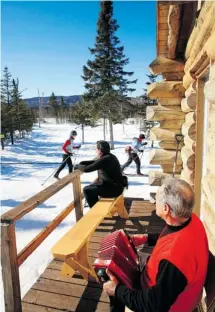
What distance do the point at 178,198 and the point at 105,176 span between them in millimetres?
3219

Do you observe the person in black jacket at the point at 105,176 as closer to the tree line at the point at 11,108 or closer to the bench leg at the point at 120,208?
the bench leg at the point at 120,208

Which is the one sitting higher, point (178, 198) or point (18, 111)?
point (18, 111)

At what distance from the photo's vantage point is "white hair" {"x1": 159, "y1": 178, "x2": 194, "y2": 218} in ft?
5.47

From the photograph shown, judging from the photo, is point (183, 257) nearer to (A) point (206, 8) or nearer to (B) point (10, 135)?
(A) point (206, 8)

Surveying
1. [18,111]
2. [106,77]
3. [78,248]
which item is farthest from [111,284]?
[18,111]

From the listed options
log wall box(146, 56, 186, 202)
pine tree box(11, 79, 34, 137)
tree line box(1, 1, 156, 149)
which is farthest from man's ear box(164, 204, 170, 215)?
pine tree box(11, 79, 34, 137)

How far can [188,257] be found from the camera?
153cm

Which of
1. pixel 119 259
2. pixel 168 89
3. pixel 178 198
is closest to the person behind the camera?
pixel 178 198

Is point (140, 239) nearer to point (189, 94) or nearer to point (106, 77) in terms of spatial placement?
point (189, 94)

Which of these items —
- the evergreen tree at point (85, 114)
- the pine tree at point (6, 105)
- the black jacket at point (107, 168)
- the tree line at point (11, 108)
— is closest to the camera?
the black jacket at point (107, 168)

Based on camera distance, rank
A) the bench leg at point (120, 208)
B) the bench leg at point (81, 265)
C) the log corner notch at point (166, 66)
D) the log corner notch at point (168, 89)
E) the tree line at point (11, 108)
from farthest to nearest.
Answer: the tree line at point (11, 108) → the log corner notch at point (168, 89) → the log corner notch at point (166, 66) → the bench leg at point (120, 208) → the bench leg at point (81, 265)

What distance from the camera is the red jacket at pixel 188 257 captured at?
151cm

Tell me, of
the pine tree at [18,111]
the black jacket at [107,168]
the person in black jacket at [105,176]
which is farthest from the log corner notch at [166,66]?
the pine tree at [18,111]

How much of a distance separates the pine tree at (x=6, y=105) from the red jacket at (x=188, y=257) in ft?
82.2
